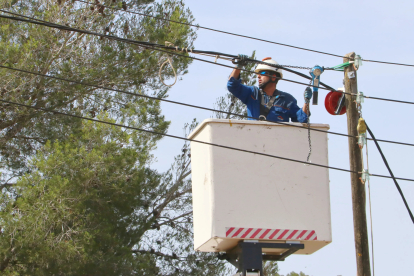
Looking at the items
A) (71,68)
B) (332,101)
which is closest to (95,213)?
(71,68)

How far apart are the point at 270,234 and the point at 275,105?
1598mm

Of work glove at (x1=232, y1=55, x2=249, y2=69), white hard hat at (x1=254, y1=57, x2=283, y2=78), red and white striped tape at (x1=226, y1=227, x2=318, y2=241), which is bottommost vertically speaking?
red and white striped tape at (x1=226, y1=227, x2=318, y2=241)

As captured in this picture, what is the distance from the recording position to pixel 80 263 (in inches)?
462

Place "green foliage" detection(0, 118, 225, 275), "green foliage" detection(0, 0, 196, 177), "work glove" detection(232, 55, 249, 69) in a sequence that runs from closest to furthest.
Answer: "work glove" detection(232, 55, 249, 69) < "green foliage" detection(0, 118, 225, 275) < "green foliage" detection(0, 0, 196, 177)

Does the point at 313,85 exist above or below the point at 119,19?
below

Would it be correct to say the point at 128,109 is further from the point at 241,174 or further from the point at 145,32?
the point at 241,174

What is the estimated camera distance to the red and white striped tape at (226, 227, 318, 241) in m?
6.11

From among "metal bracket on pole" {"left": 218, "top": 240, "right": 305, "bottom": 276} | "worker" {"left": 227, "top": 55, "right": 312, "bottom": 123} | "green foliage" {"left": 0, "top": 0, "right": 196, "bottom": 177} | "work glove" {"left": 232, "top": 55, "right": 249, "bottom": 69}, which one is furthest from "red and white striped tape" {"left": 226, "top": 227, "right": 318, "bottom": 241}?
"green foliage" {"left": 0, "top": 0, "right": 196, "bottom": 177}

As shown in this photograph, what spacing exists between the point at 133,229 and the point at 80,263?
8.52 feet

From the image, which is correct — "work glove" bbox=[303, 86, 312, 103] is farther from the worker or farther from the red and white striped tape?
the red and white striped tape

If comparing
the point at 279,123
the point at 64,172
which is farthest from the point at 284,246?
the point at 64,172

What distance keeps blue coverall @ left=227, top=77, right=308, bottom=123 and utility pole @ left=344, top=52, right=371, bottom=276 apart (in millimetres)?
961

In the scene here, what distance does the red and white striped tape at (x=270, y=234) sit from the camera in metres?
6.11

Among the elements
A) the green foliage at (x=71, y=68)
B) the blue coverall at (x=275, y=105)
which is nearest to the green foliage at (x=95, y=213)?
the green foliage at (x=71, y=68)
